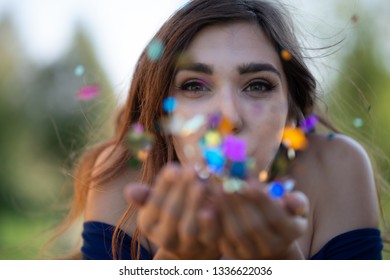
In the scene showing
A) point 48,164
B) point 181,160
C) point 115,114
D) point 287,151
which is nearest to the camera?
point 181,160

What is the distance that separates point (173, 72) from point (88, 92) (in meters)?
0.57

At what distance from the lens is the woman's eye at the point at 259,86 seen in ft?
3.86

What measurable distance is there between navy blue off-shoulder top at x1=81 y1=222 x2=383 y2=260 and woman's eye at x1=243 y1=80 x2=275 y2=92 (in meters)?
0.39

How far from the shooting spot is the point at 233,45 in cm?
117

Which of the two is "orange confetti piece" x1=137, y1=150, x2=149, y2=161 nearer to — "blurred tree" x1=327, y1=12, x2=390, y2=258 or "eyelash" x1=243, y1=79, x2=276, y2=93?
"eyelash" x1=243, y1=79, x2=276, y2=93

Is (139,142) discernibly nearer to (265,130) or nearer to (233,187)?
(265,130)

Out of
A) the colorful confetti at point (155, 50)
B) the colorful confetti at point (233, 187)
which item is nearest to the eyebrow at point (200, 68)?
the colorful confetti at point (155, 50)

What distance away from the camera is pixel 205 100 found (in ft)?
3.76

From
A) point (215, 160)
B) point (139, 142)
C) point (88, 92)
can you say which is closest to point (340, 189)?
point (215, 160)

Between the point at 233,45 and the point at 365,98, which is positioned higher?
the point at 233,45

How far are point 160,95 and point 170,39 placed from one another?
129 mm

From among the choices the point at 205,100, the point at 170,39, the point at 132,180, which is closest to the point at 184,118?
the point at 205,100

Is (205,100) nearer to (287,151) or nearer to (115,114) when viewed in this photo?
(287,151)

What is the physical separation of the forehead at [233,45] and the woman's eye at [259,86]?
5cm
